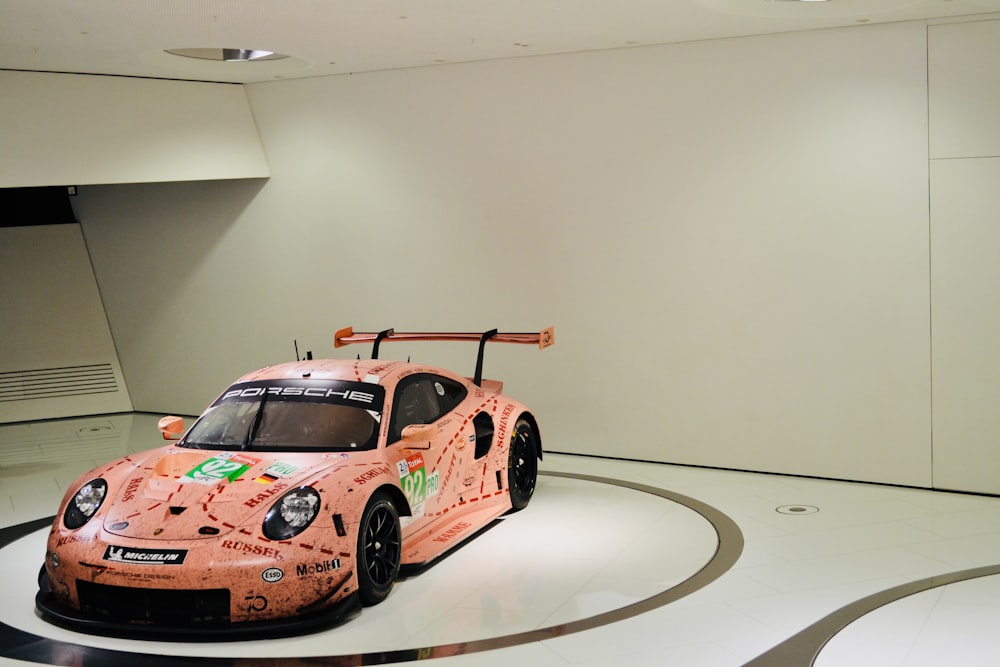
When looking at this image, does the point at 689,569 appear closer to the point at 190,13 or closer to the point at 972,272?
the point at 972,272

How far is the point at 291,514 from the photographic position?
4570 millimetres

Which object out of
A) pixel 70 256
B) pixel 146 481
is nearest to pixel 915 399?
pixel 146 481

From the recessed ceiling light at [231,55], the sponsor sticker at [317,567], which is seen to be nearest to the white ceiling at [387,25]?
the recessed ceiling light at [231,55]

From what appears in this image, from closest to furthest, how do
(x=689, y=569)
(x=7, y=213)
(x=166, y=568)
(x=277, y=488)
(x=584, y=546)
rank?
(x=166, y=568) < (x=277, y=488) < (x=689, y=569) < (x=584, y=546) < (x=7, y=213)

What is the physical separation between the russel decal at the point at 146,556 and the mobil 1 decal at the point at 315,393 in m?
1.31

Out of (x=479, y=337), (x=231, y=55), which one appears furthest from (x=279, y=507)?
(x=231, y=55)

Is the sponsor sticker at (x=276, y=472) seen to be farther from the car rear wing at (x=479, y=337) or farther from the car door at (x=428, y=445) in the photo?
the car rear wing at (x=479, y=337)

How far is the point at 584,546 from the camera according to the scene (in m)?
5.79

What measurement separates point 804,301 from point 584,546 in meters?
2.59

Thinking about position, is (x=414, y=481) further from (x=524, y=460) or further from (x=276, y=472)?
(x=524, y=460)

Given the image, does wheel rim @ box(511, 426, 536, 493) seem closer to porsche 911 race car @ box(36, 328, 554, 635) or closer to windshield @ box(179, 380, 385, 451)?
porsche 911 race car @ box(36, 328, 554, 635)

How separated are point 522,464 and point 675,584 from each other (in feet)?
5.97

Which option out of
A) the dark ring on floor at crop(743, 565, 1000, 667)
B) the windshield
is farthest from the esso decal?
the dark ring on floor at crop(743, 565, 1000, 667)

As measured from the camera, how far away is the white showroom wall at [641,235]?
22.9 feet
